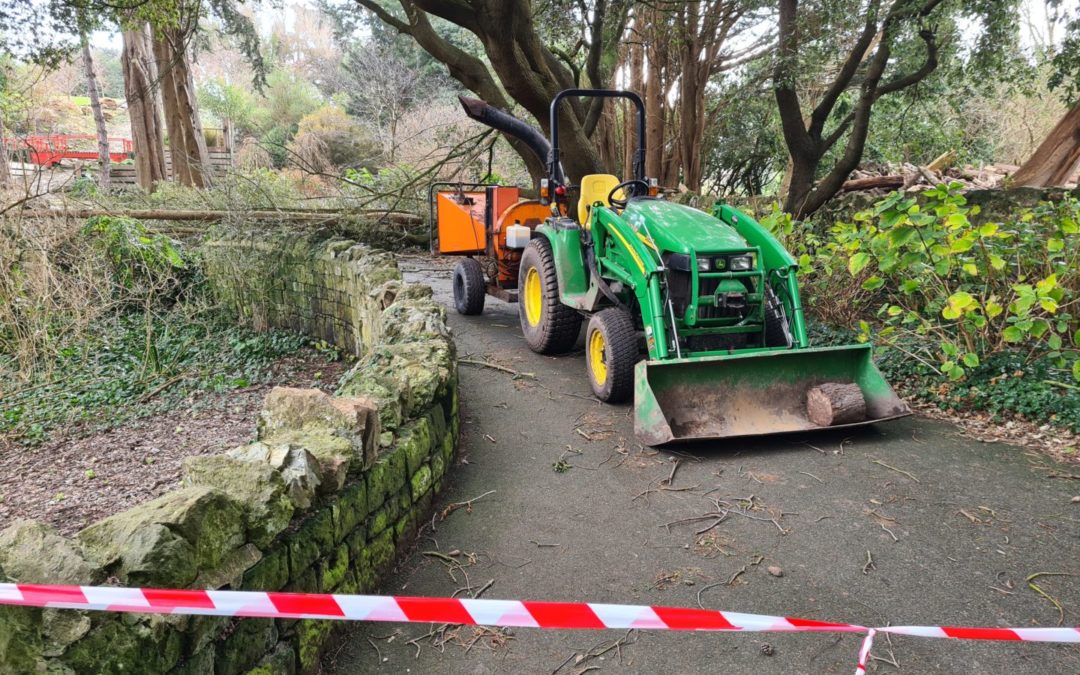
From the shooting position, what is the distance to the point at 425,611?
1.61 metres

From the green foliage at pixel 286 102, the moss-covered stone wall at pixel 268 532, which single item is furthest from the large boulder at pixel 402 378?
the green foliage at pixel 286 102

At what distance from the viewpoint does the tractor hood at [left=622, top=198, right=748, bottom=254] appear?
14.4 feet

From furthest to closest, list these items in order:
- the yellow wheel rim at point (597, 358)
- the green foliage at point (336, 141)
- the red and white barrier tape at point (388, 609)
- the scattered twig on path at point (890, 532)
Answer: the green foliage at point (336, 141) < the yellow wheel rim at point (597, 358) < the scattered twig on path at point (890, 532) < the red and white barrier tape at point (388, 609)

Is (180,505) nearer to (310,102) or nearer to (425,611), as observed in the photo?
(425,611)

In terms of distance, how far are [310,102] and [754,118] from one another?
945 inches

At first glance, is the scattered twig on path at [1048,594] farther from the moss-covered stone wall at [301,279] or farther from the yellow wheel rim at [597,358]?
the moss-covered stone wall at [301,279]

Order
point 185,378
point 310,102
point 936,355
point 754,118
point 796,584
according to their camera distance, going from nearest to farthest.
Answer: point 796,584 < point 936,355 < point 185,378 < point 754,118 < point 310,102

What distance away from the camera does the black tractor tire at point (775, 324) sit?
4.58m

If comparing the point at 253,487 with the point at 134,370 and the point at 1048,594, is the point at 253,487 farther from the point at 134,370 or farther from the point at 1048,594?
the point at 134,370

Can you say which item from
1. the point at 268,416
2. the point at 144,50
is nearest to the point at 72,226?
the point at 268,416

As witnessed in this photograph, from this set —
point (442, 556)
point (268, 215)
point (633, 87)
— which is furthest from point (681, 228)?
point (633, 87)

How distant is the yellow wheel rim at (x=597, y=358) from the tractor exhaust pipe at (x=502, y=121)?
2.00 meters

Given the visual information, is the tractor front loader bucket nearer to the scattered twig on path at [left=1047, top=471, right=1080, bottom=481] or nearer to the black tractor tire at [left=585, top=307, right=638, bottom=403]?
the black tractor tire at [left=585, top=307, right=638, bottom=403]

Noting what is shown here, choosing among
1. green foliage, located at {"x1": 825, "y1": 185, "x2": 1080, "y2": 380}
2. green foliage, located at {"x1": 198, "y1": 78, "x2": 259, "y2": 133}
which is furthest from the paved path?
green foliage, located at {"x1": 198, "y1": 78, "x2": 259, "y2": 133}
